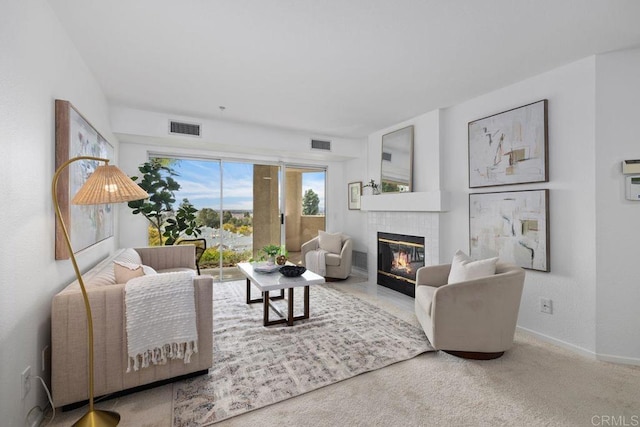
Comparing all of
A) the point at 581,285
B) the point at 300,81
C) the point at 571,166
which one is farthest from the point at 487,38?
the point at 581,285

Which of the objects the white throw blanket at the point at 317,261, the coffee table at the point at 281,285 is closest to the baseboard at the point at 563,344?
the coffee table at the point at 281,285

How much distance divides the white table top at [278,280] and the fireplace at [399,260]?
1688 mm

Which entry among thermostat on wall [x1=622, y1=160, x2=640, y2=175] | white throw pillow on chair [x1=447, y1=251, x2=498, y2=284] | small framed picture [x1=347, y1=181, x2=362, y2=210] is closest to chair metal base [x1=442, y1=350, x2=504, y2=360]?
white throw pillow on chair [x1=447, y1=251, x2=498, y2=284]

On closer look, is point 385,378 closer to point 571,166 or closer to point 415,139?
point 571,166

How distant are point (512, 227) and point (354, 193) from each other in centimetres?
→ 304

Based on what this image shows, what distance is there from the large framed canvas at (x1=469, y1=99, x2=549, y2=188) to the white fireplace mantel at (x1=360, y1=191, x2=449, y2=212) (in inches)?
15.5

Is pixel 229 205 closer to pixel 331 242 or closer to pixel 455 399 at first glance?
pixel 331 242

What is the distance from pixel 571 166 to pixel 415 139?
1.90m

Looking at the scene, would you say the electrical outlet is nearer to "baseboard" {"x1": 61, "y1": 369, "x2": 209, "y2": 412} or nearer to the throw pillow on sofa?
"baseboard" {"x1": 61, "y1": 369, "x2": 209, "y2": 412}

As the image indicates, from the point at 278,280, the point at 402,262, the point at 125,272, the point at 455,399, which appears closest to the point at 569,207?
the point at 455,399

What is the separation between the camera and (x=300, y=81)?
9.75 feet

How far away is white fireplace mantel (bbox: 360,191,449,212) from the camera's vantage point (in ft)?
11.9

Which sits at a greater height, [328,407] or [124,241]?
[124,241]

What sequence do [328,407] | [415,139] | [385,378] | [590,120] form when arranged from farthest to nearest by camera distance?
[415,139] → [590,120] → [385,378] → [328,407]
